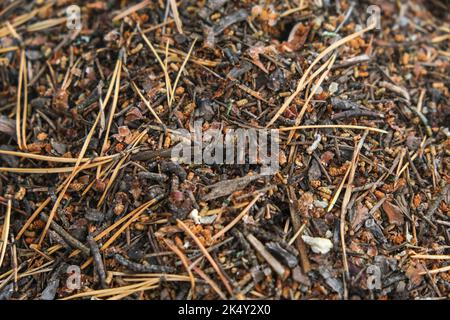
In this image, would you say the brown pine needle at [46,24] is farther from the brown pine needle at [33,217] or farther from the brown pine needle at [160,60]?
the brown pine needle at [33,217]

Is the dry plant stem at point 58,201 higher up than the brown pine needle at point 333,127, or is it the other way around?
the brown pine needle at point 333,127

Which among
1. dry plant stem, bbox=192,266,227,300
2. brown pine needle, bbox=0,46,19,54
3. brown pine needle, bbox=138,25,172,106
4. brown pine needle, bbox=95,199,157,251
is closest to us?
dry plant stem, bbox=192,266,227,300

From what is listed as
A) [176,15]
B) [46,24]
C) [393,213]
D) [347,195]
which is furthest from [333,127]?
[46,24]

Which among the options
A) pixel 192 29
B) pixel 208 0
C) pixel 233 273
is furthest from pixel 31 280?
pixel 208 0

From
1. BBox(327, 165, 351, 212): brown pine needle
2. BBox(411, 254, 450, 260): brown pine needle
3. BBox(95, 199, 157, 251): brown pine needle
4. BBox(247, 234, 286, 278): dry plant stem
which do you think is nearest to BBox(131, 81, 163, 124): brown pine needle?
BBox(95, 199, 157, 251): brown pine needle

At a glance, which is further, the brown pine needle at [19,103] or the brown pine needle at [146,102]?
the brown pine needle at [19,103]

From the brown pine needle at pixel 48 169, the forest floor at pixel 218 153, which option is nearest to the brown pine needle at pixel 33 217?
the forest floor at pixel 218 153

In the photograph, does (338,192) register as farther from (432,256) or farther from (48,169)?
(48,169)

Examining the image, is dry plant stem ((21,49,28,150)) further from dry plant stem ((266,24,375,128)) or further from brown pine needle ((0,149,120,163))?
dry plant stem ((266,24,375,128))

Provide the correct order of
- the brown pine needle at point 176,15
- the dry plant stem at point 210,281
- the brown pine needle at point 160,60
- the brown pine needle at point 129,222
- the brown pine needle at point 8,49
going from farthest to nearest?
the brown pine needle at point 8,49 → the brown pine needle at point 176,15 → the brown pine needle at point 160,60 → the brown pine needle at point 129,222 → the dry plant stem at point 210,281

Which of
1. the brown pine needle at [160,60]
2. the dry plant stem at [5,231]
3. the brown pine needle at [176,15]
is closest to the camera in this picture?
the dry plant stem at [5,231]
